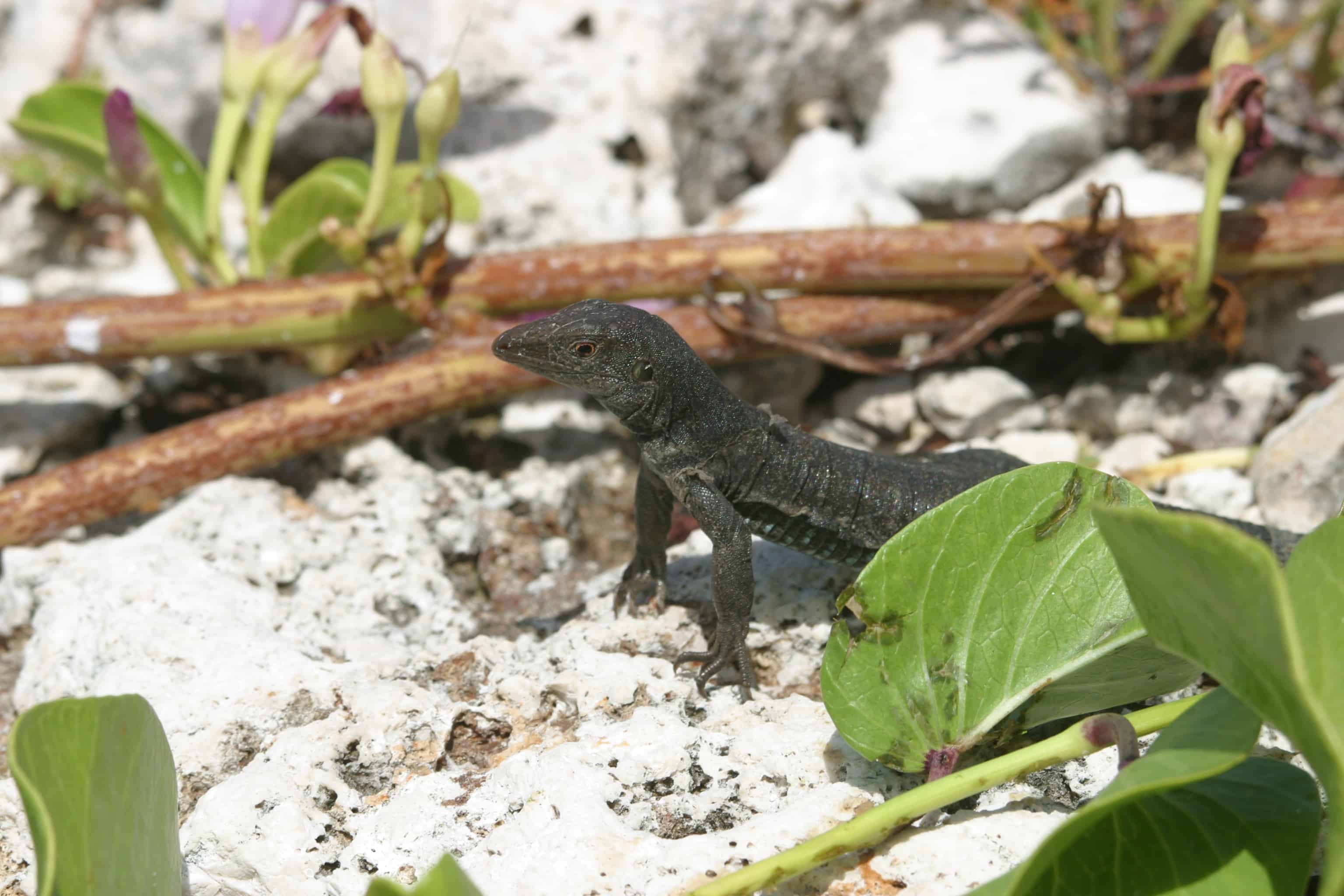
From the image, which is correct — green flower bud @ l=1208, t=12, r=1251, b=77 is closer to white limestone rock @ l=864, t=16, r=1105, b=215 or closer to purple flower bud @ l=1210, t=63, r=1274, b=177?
purple flower bud @ l=1210, t=63, r=1274, b=177

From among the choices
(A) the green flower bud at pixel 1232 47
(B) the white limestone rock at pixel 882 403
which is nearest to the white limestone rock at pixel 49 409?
(B) the white limestone rock at pixel 882 403

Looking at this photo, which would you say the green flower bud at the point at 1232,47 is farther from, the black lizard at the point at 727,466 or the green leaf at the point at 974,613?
the green leaf at the point at 974,613

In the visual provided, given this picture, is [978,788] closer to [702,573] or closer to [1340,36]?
[702,573]

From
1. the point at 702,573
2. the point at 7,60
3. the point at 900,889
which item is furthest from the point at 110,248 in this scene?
the point at 900,889

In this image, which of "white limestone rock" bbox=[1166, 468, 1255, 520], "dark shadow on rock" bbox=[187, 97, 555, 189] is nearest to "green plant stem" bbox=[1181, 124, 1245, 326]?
"white limestone rock" bbox=[1166, 468, 1255, 520]

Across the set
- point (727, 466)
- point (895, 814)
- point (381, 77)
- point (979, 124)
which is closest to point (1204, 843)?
point (895, 814)

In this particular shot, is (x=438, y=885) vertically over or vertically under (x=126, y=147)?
under

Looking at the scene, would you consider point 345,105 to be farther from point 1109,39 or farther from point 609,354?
point 1109,39
